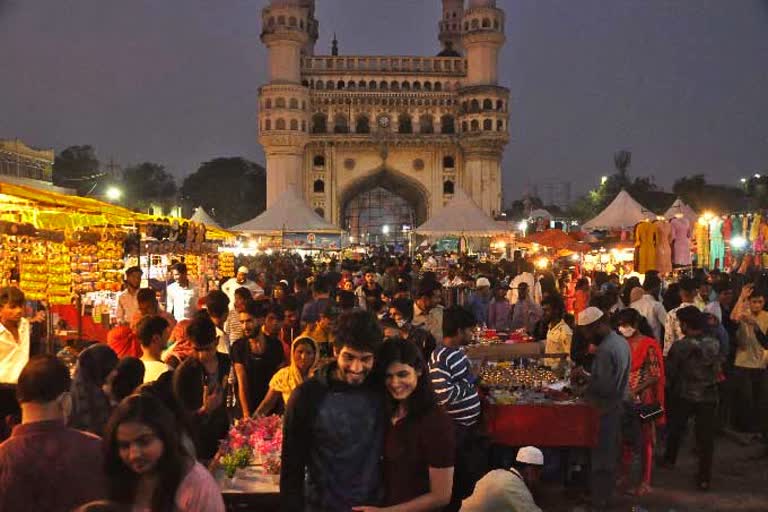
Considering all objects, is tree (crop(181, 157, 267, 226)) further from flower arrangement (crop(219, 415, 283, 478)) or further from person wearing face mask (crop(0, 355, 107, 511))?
person wearing face mask (crop(0, 355, 107, 511))

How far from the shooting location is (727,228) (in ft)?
41.6

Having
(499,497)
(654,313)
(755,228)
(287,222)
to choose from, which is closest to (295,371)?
(499,497)

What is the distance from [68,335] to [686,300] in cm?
650

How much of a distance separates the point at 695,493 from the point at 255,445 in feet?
12.1

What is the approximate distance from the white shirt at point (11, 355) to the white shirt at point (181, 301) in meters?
4.59

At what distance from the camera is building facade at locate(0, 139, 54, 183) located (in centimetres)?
3262

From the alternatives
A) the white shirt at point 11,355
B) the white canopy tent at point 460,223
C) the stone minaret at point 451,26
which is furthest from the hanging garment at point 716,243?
the stone minaret at point 451,26

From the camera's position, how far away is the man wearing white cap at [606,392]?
5379 mm

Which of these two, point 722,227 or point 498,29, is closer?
point 722,227

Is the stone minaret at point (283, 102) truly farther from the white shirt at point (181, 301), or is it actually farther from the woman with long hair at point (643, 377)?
the woman with long hair at point (643, 377)

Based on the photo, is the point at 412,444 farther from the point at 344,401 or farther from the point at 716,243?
the point at 716,243

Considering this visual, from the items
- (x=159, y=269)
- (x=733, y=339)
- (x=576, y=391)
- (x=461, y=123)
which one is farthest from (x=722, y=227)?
(x=461, y=123)

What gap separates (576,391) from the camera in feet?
20.0

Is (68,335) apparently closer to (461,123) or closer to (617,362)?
(617,362)
